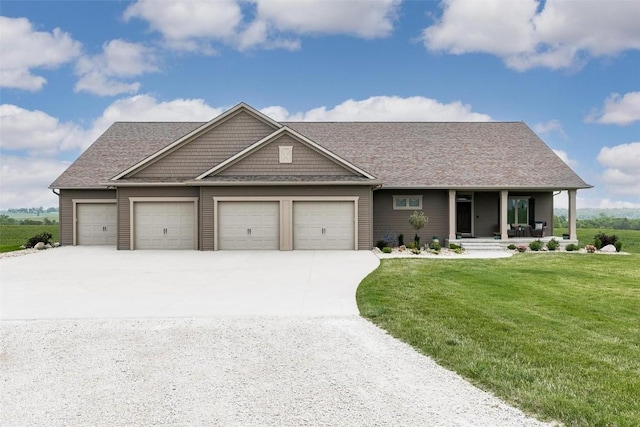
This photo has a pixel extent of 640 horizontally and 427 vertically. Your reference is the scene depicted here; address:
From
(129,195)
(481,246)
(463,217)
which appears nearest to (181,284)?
(129,195)

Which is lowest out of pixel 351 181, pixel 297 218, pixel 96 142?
pixel 297 218

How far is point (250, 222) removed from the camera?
19.4 metres

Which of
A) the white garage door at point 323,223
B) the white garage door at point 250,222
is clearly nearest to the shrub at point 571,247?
the white garage door at point 323,223

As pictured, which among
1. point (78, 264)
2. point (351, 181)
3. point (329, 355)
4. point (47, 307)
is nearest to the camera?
point (329, 355)

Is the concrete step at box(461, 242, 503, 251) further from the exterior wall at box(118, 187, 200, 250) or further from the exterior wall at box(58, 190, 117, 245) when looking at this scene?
the exterior wall at box(58, 190, 117, 245)

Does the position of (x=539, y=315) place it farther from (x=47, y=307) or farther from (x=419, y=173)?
(x=419, y=173)

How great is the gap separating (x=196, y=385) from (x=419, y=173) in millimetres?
18885

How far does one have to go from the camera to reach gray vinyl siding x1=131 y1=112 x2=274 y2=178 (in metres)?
20.2

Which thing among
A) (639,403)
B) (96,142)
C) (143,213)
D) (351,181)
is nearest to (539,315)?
(639,403)

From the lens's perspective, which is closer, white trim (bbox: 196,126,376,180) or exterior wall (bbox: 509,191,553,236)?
white trim (bbox: 196,126,376,180)

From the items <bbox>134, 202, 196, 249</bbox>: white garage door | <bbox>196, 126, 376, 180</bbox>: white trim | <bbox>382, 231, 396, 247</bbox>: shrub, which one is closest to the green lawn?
<bbox>196, 126, 376, 180</bbox>: white trim

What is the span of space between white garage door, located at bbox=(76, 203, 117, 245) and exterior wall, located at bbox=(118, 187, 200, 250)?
2.65m

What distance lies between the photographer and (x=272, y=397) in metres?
4.52

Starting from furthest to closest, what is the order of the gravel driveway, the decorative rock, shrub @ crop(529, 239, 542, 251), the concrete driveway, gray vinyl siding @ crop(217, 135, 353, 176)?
the decorative rock
shrub @ crop(529, 239, 542, 251)
gray vinyl siding @ crop(217, 135, 353, 176)
the concrete driveway
the gravel driveway
